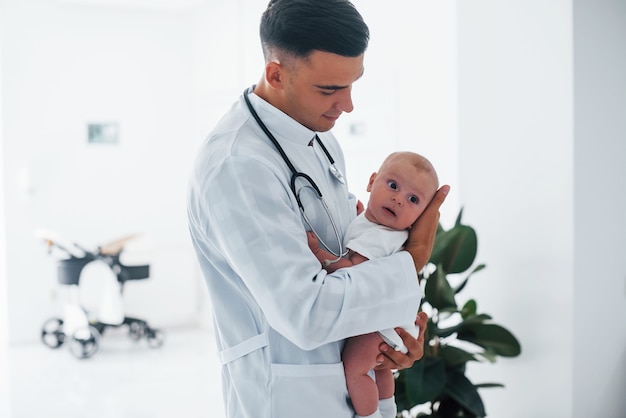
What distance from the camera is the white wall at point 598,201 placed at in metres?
2.36

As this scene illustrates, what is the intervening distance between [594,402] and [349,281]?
75.5 inches

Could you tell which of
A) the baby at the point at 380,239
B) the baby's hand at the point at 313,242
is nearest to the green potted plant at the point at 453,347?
the baby at the point at 380,239

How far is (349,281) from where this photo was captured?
1027mm

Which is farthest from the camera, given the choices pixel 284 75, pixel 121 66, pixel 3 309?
pixel 121 66

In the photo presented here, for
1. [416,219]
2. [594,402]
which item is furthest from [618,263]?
[416,219]

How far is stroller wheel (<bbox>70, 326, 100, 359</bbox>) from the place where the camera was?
5043 millimetres

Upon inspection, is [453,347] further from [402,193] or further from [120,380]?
[120,380]

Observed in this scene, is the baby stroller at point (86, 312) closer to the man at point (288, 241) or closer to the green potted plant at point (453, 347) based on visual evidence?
the green potted plant at point (453, 347)

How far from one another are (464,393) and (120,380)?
9.42 ft

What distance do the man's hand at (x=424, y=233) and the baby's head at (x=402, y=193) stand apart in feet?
0.07

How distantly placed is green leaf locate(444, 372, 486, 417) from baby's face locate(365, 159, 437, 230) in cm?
138

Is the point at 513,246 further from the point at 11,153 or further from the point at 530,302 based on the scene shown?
the point at 11,153

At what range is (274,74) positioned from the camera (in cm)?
115

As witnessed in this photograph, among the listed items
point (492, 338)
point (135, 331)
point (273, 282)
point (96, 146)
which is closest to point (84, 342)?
point (135, 331)
